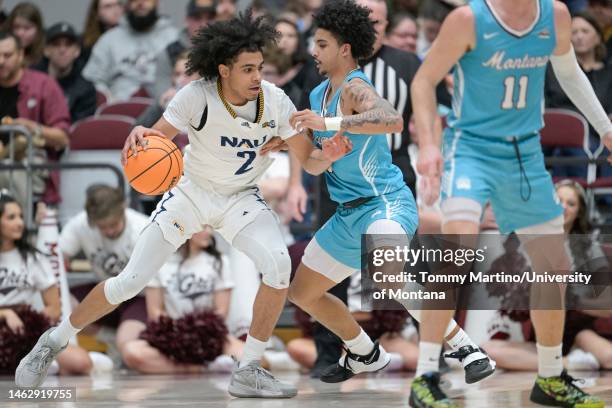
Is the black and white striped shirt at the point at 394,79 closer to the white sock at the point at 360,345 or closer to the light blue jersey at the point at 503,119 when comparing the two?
the white sock at the point at 360,345

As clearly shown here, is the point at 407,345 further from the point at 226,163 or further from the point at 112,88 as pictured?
the point at 112,88

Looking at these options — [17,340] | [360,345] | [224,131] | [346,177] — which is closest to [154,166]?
[224,131]

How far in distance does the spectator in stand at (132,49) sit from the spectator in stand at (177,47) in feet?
2.18

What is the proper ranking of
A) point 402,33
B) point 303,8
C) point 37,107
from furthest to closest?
1. point 303,8
2. point 37,107
3. point 402,33

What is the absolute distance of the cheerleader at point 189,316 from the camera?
8828 mm

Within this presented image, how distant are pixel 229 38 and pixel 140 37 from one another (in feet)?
18.7

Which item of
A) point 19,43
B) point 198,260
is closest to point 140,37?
point 19,43

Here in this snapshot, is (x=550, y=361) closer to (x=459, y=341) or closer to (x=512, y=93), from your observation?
(x=459, y=341)

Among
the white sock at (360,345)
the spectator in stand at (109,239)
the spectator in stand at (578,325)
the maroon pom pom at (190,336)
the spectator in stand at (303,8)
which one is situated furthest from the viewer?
the spectator in stand at (303,8)

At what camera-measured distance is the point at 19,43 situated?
10.3 metres

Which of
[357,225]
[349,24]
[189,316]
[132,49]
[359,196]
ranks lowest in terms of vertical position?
[189,316]

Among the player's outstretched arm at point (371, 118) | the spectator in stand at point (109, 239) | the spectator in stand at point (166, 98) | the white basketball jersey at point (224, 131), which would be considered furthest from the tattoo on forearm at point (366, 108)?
the spectator in stand at point (109, 239)

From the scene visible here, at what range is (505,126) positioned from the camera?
19.2 ft

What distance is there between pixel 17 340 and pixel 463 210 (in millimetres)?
4207
